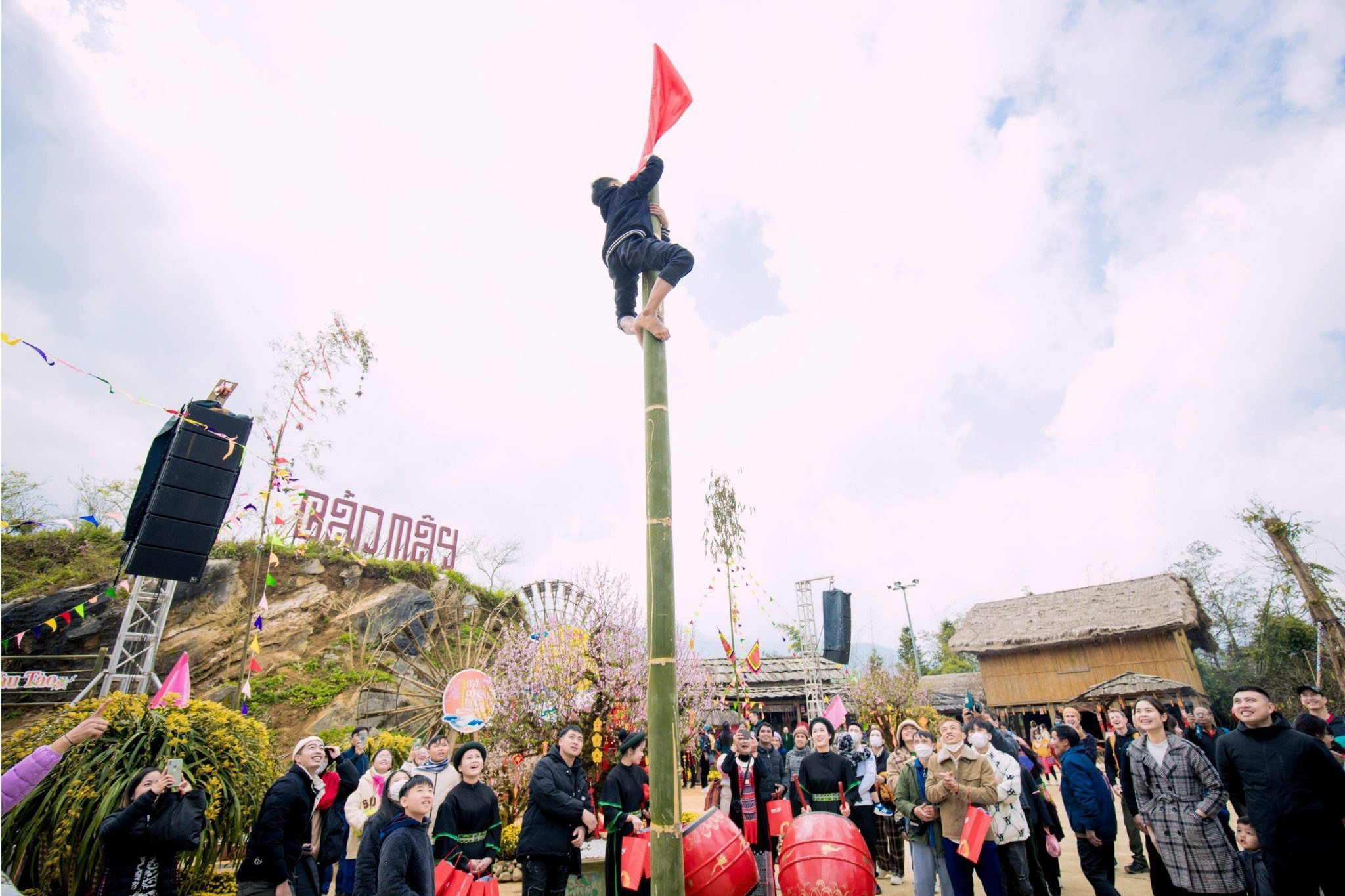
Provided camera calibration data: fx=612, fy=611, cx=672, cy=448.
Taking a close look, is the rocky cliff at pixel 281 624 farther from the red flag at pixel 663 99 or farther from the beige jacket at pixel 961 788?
the red flag at pixel 663 99

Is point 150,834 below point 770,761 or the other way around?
below

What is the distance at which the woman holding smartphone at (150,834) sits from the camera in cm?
425

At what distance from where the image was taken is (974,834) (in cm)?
479

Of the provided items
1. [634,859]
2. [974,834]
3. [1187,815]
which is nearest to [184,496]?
[634,859]

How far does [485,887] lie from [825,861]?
8.42 feet

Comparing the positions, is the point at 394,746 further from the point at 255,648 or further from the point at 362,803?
the point at 255,648

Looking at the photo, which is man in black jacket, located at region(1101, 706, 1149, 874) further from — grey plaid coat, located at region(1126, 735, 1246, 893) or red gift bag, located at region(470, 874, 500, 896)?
red gift bag, located at region(470, 874, 500, 896)

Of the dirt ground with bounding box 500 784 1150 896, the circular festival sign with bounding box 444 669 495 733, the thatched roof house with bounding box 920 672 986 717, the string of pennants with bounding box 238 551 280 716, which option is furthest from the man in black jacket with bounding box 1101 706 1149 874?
the thatched roof house with bounding box 920 672 986 717

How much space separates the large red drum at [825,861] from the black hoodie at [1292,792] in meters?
2.46

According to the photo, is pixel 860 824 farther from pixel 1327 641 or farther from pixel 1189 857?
pixel 1327 641

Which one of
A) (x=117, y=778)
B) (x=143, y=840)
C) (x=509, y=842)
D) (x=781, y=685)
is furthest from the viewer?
(x=781, y=685)

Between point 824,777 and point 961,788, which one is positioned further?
point 824,777

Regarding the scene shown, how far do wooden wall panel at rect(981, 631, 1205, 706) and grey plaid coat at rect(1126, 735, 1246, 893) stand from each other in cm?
2080

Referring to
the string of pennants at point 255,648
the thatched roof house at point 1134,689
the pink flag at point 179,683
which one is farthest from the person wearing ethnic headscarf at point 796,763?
the thatched roof house at point 1134,689
